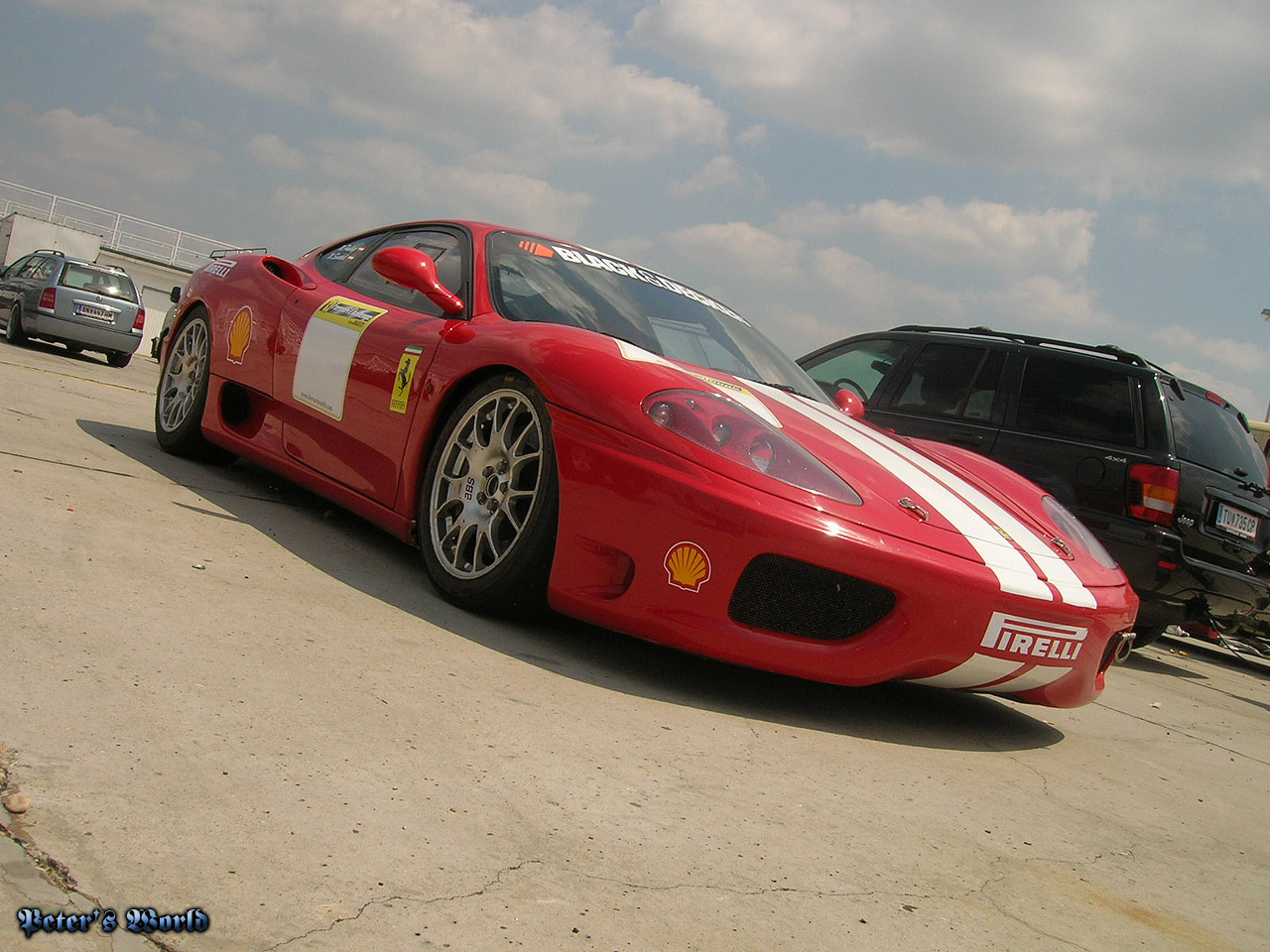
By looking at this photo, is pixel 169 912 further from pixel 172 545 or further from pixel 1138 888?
pixel 172 545

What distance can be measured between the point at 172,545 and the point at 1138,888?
2.66 m

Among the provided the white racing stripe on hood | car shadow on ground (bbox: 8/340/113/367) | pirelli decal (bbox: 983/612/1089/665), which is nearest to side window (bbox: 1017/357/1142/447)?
the white racing stripe on hood

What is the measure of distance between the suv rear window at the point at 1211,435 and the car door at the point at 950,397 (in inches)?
34.7

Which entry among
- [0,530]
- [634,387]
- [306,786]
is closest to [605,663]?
[634,387]

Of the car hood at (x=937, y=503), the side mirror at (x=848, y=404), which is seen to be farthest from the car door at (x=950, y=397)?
the car hood at (x=937, y=503)

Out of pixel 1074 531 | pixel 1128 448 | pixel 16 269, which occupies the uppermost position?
pixel 1128 448

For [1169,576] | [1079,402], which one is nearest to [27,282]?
[1079,402]

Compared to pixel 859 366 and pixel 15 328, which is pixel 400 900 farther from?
pixel 15 328

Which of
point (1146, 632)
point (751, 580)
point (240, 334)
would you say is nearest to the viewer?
point (751, 580)

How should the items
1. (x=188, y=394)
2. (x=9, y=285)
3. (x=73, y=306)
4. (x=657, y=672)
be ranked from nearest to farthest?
(x=657, y=672), (x=188, y=394), (x=73, y=306), (x=9, y=285)

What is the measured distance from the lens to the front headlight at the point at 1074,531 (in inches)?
151

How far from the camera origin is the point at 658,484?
10.0ft

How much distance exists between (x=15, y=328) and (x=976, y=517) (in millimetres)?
15297

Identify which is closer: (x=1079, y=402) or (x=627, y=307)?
(x=627, y=307)
